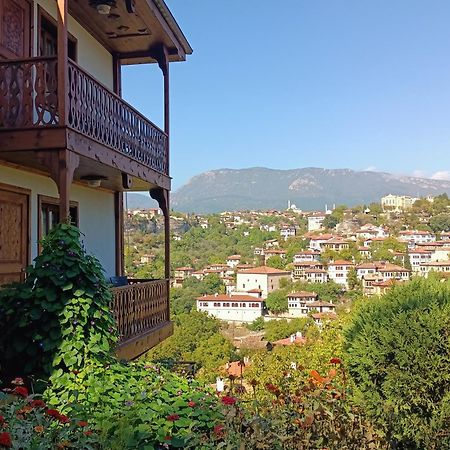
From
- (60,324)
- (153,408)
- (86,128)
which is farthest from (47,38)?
(153,408)

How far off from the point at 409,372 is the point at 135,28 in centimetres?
714

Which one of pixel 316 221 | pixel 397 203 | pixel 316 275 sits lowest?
pixel 316 275

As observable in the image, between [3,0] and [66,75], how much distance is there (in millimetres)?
1845

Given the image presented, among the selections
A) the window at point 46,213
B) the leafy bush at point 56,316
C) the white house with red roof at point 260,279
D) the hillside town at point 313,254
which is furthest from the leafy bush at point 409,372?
the white house with red roof at point 260,279

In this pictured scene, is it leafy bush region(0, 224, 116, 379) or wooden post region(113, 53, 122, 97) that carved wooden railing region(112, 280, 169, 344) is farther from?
wooden post region(113, 53, 122, 97)

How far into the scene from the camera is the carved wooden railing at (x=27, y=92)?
6195mm

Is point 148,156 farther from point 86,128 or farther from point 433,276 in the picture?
point 433,276

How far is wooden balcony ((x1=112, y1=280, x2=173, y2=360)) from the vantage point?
24.6 ft

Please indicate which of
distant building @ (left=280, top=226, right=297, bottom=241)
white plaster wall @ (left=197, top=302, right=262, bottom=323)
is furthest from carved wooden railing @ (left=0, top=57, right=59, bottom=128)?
distant building @ (left=280, top=226, right=297, bottom=241)

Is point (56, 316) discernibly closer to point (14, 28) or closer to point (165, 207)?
point (14, 28)

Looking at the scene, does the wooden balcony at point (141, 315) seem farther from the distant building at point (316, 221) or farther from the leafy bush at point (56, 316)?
the distant building at point (316, 221)

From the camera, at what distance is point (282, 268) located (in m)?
113

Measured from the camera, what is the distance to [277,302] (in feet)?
317

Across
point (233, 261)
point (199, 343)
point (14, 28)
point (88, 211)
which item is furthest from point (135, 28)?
point (233, 261)
